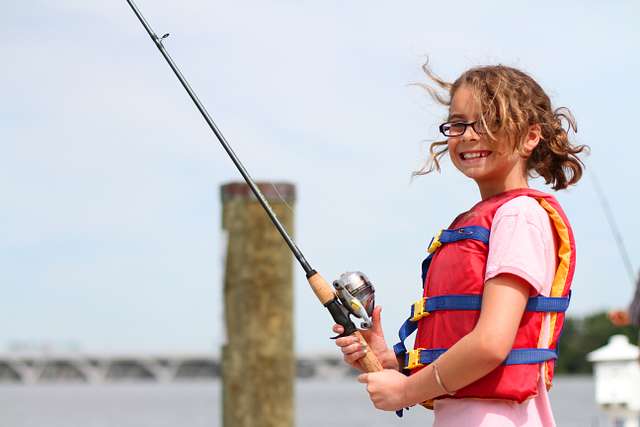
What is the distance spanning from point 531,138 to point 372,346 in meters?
0.68

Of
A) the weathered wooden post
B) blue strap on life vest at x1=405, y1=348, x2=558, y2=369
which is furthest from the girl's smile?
the weathered wooden post

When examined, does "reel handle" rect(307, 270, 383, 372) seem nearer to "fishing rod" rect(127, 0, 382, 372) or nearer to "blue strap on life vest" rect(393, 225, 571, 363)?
"fishing rod" rect(127, 0, 382, 372)

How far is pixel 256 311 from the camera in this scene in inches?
275

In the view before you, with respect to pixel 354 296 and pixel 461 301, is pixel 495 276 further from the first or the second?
pixel 354 296

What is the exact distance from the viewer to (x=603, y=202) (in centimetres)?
516

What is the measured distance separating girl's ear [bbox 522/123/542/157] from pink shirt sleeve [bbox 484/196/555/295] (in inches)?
5.8

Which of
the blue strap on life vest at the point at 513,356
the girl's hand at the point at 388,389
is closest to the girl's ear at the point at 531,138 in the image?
the blue strap on life vest at the point at 513,356

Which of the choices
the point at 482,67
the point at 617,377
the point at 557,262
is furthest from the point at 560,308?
the point at 617,377

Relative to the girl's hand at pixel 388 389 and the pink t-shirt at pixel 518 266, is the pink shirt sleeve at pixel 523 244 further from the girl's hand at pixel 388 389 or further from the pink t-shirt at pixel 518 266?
the girl's hand at pixel 388 389

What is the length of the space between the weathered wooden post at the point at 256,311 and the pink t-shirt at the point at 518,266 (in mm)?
4109

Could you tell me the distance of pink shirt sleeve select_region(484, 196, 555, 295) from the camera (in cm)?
274

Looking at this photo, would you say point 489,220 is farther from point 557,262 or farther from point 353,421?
point 353,421

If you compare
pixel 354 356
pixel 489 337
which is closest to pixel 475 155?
pixel 489 337

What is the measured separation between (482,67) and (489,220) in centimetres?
41
